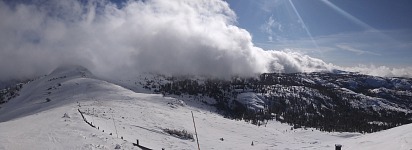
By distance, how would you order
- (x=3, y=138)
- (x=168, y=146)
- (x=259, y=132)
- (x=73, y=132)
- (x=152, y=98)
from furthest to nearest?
(x=152, y=98)
(x=259, y=132)
(x=168, y=146)
(x=73, y=132)
(x=3, y=138)

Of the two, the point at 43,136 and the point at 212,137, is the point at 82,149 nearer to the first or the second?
the point at 43,136

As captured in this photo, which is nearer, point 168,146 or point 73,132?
point 73,132

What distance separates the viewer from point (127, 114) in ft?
184

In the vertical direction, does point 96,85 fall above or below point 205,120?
above

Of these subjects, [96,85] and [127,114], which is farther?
[96,85]

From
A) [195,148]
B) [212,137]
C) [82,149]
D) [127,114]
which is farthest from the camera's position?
[127,114]

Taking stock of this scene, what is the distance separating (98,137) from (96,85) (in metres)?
95.5

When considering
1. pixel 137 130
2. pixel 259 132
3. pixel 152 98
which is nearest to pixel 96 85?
pixel 152 98

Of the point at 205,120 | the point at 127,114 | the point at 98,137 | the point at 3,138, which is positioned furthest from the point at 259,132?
the point at 3,138

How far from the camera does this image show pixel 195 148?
3909 cm

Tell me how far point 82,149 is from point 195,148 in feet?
57.6

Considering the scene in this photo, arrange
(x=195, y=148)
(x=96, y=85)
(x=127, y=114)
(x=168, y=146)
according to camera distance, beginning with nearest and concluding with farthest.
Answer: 1. (x=168, y=146)
2. (x=195, y=148)
3. (x=127, y=114)
4. (x=96, y=85)

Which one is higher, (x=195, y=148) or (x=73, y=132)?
(x=73, y=132)

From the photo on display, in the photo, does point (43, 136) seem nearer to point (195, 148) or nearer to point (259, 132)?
point (195, 148)
